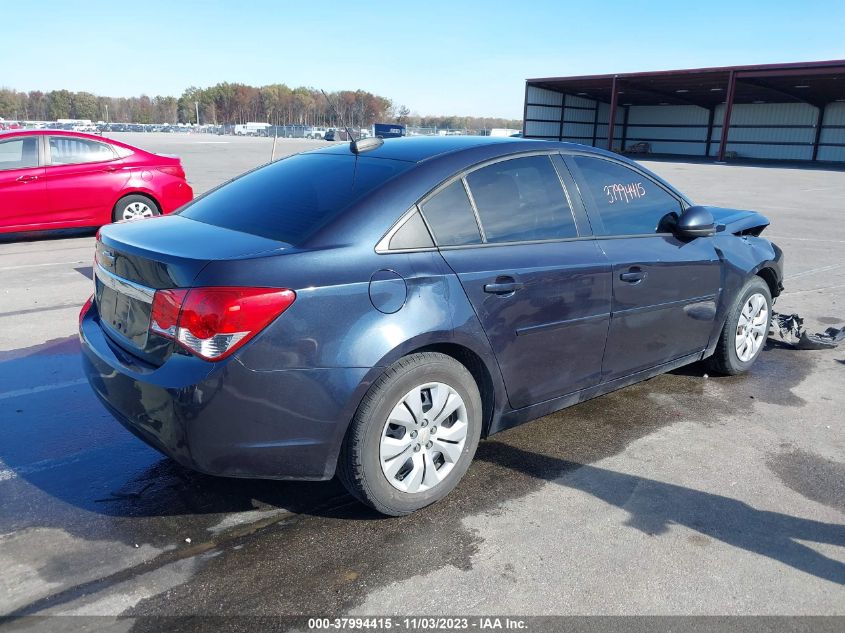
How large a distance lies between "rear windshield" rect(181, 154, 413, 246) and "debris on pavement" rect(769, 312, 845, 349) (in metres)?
4.10

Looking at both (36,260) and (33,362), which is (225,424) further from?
(36,260)

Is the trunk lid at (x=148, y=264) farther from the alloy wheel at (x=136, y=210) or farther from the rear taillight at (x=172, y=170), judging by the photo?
the rear taillight at (x=172, y=170)

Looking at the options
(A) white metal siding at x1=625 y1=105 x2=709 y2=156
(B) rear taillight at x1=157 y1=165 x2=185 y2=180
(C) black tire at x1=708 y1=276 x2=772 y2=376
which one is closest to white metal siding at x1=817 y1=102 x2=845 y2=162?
(A) white metal siding at x1=625 y1=105 x2=709 y2=156

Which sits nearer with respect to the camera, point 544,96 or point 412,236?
point 412,236

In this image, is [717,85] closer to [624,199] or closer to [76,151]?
[76,151]

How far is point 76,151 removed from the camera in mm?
9758

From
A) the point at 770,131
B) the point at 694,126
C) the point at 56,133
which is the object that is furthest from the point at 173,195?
the point at 694,126

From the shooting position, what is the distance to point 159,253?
114 inches

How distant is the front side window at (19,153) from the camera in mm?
9227

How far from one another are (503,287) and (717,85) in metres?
52.2

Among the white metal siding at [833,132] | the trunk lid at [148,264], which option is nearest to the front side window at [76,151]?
the trunk lid at [148,264]

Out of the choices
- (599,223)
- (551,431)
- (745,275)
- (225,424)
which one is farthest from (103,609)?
(745,275)

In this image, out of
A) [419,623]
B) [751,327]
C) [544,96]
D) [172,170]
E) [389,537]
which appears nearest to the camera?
[419,623]

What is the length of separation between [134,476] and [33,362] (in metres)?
2.09
